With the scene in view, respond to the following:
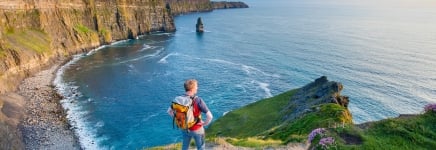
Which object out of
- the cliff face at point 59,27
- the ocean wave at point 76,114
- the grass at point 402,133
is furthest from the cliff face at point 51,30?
the grass at point 402,133

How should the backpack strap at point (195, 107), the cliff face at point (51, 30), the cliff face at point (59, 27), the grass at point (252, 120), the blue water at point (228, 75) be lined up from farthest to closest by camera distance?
1. the cliff face at point (59, 27)
2. the cliff face at point (51, 30)
3. the blue water at point (228, 75)
4. the grass at point (252, 120)
5. the backpack strap at point (195, 107)

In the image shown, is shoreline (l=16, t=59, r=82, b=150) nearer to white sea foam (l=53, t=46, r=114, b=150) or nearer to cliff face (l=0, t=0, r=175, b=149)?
white sea foam (l=53, t=46, r=114, b=150)

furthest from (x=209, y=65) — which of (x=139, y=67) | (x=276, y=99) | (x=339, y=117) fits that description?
(x=339, y=117)

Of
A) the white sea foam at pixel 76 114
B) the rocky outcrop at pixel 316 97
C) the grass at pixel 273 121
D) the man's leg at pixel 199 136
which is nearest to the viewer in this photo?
the man's leg at pixel 199 136

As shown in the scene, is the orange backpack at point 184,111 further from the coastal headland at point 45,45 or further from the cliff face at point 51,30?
the cliff face at point 51,30

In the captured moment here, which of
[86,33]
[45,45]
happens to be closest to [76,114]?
[45,45]

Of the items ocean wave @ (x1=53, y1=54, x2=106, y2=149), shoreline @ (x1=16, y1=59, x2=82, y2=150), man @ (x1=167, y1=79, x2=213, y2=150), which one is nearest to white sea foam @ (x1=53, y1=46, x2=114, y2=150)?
ocean wave @ (x1=53, y1=54, x2=106, y2=149)

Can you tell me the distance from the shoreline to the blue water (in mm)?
1762

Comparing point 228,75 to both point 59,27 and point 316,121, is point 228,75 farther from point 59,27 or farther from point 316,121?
point 316,121

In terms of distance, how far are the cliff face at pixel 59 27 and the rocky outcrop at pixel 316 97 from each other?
54900mm

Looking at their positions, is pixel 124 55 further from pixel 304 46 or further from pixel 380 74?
pixel 380 74

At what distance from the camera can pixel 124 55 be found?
12275cm

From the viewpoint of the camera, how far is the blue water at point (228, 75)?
65688mm

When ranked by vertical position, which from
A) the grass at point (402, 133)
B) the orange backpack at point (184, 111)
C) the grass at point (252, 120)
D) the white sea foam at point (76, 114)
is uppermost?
the orange backpack at point (184, 111)
